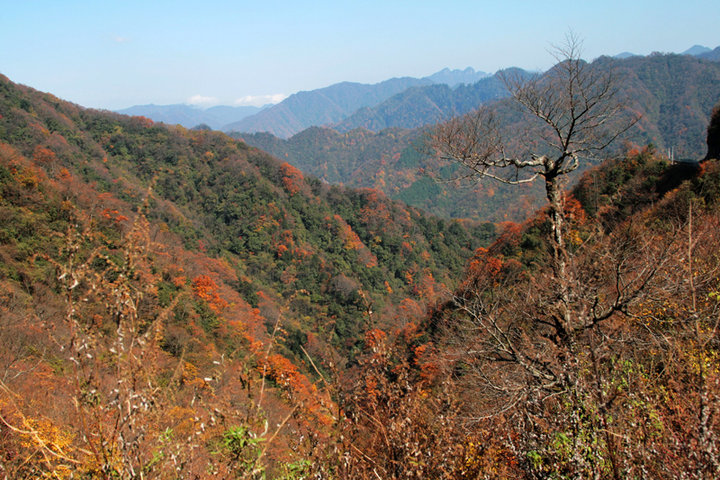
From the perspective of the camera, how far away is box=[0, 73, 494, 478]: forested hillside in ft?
4.38

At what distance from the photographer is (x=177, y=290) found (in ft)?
45.3

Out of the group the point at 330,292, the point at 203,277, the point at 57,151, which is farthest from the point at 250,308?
the point at 57,151

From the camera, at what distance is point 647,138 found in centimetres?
8619

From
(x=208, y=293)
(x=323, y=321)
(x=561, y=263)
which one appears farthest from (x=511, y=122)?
(x=561, y=263)

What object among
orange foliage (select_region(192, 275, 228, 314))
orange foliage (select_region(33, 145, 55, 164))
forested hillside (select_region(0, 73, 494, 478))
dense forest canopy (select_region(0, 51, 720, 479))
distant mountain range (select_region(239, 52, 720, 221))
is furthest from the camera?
distant mountain range (select_region(239, 52, 720, 221))

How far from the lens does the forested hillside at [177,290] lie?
1.34 m

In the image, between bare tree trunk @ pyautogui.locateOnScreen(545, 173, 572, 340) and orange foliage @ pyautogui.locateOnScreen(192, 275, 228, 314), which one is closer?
bare tree trunk @ pyautogui.locateOnScreen(545, 173, 572, 340)

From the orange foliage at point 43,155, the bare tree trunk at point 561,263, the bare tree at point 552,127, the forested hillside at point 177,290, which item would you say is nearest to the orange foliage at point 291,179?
the forested hillside at point 177,290

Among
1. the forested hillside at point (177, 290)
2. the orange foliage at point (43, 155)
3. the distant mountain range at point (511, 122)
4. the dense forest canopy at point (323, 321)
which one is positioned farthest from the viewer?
the distant mountain range at point (511, 122)

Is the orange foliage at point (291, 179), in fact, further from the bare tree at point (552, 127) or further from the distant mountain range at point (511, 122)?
the bare tree at point (552, 127)

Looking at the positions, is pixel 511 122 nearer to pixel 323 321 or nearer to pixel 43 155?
pixel 323 321

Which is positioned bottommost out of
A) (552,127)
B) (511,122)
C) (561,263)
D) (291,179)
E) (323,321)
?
(323,321)

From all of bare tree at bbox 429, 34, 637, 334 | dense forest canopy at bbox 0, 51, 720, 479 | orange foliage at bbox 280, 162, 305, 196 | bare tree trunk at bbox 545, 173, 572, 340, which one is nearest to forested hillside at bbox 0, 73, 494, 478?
dense forest canopy at bbox 0, 51, 720, 479

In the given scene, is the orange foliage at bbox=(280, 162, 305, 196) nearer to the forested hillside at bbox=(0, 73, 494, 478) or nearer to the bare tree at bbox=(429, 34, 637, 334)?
the forested hillside at bbox=(0, 73, 494, 478)
